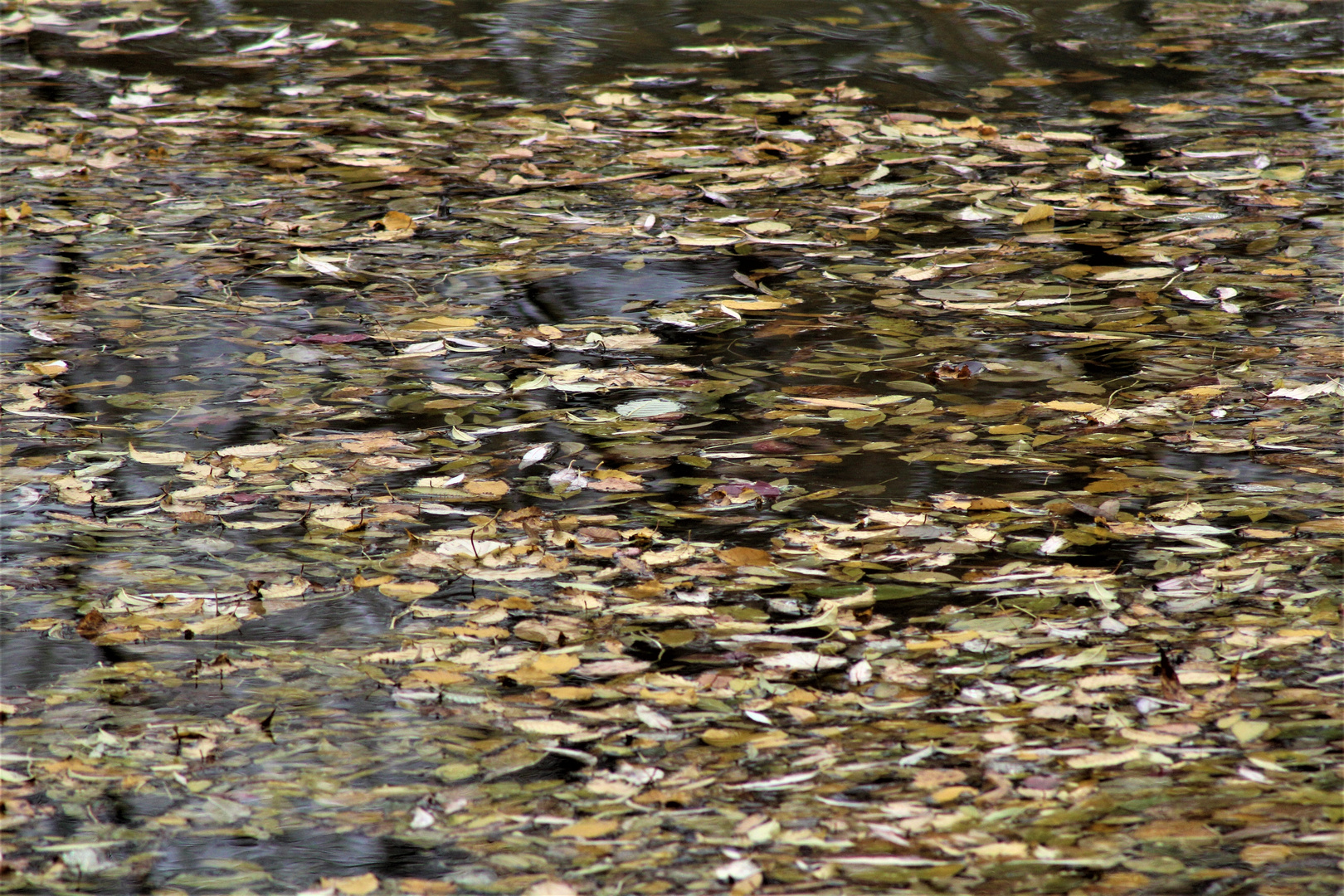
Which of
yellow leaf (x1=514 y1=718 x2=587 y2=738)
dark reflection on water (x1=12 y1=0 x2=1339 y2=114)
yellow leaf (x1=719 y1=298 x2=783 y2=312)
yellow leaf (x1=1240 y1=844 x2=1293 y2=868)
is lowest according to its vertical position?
yellow leaf (x1=514 y1=718 x2=587 y2=738)

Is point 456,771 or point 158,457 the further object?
point 158,457

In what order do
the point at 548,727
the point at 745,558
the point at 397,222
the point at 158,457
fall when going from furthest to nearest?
the point at 397,222 → the point at 158,457 → the point at 745,558 → the point at 548,727

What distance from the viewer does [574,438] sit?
11.4 ft

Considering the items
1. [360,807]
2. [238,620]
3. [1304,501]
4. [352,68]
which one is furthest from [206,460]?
[352,68]

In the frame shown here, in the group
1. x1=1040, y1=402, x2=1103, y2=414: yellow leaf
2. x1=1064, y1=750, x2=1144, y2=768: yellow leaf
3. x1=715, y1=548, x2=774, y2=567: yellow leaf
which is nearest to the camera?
x1=1064, y1=750, x2=1144, y2=768: yellow leaf

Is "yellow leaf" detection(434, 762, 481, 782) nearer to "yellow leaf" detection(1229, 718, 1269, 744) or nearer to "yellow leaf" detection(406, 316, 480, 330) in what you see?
"yellow leaf" detection(1229, 718, 1269, 744)

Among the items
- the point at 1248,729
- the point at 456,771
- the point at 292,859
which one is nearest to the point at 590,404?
the point at 456,771

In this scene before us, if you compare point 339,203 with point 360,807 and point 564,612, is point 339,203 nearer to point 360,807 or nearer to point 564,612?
point 564,612

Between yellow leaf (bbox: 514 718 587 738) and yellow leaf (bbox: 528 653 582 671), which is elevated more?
yellow leaf (bbox: 528 653 582 671)

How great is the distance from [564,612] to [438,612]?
0.23 meters

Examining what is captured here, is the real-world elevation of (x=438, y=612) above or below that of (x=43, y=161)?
below

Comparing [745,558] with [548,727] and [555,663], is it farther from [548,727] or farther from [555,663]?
[548,727]

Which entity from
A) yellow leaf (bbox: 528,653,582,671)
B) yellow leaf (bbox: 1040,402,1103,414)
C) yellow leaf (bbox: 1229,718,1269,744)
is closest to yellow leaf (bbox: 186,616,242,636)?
yellow leaf (bbox: 528,653,582,671)

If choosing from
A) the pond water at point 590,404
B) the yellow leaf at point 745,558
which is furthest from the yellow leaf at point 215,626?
the yellow leaf at point 745,558
